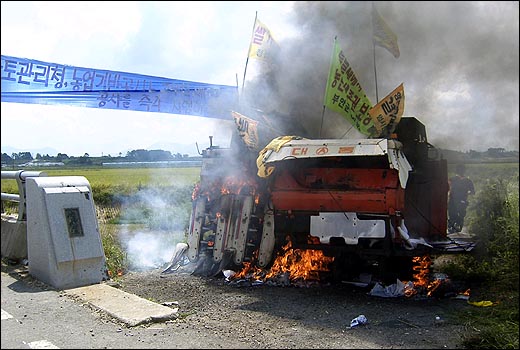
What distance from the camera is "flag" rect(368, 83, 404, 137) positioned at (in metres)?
6.95

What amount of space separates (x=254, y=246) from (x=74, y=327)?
2805mm

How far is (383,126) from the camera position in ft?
23.3

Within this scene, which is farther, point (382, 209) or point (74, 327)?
point (382, 209)

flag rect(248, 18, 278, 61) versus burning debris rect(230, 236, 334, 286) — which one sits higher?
flag rect(248, 18, 278, 61)

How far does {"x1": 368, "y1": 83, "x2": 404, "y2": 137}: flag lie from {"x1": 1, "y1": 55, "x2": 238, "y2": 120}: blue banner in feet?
8.12

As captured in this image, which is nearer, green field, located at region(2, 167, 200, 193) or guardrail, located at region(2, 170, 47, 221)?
green field, located at region(2, 167, 200, 193)

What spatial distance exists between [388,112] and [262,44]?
3089 mm

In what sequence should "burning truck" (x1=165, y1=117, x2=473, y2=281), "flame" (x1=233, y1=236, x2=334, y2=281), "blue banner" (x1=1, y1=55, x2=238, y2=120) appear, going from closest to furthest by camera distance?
"blue banner" (x1=1, y1=55, x2=238, y2=120) < "burning truck" (x1=165, y1=117, x2=473, y2=281) < "flame" (x1=233, y1=236, x2=334, y2=281)

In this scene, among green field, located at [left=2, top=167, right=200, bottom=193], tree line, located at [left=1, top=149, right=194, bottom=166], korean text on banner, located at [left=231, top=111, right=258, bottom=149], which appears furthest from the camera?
korean text on banner, located at [left=231, top=111, right=258, bottom=149]

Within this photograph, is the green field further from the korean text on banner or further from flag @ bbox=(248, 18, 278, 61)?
flag @ bbox=(248, 18, 278, 61)

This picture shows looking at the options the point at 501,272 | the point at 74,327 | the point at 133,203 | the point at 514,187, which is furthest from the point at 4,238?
A: the point at 514,187

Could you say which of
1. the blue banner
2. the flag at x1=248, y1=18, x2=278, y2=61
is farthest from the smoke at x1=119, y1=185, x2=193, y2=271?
the flag at x1=248, y1=18, x2=278, y2=61

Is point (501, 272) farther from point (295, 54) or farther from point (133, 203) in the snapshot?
point (133, 203)

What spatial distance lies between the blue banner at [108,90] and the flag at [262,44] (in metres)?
1.04
